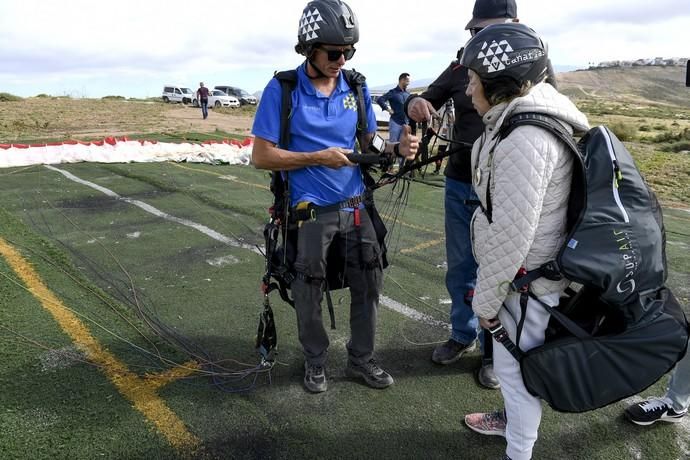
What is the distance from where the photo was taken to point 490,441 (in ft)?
9.34

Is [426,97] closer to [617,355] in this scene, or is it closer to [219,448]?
[617,355]

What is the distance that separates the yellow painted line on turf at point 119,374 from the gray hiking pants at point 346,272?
2.96 ft

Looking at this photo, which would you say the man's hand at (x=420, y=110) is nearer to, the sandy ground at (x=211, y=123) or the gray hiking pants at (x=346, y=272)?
the gray hiking pants at (x=346, y=272)

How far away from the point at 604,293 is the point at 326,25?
6.24ft

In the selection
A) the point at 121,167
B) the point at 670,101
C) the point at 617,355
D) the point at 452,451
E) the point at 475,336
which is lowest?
the point at 452,451

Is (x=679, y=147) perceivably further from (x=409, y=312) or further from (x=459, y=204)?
(x=459, y=204)

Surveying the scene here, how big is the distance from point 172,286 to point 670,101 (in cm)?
11296

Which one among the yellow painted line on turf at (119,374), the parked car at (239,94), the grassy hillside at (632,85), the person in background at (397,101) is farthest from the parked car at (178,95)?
the grassy hillside at (632,85)

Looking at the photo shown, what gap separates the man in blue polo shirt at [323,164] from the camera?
2.77 metres

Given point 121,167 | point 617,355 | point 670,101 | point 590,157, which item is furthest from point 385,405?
point 670,101

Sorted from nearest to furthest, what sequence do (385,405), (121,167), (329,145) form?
(329,145) → (385,405) → (121,167)

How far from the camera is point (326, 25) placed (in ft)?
8.76

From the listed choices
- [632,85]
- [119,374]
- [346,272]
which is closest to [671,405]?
[346,272]

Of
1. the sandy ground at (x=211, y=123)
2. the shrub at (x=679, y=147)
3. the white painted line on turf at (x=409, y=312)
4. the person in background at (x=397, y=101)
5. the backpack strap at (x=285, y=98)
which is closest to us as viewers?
the backpack strap at (x=285, y=98)
